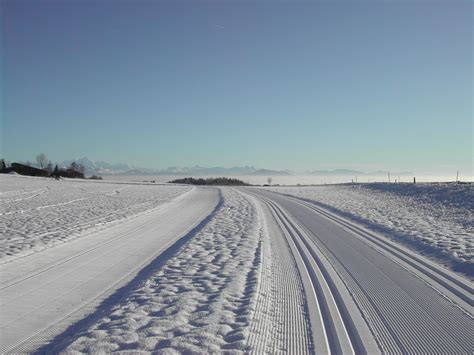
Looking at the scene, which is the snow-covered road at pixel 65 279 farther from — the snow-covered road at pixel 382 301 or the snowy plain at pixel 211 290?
the snow-covered road at pixel 382 301

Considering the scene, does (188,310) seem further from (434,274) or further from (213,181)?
(213,181)

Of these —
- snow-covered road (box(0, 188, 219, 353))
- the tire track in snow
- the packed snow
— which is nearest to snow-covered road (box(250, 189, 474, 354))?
the tire track in snow

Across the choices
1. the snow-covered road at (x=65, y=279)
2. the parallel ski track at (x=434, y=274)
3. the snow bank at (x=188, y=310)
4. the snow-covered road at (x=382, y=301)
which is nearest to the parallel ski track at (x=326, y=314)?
the snow-covered road at (x=382, y=301)

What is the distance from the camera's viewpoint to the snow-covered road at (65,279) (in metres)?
5.04

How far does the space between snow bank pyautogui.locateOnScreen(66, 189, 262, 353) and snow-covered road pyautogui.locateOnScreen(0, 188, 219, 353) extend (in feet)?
2.12

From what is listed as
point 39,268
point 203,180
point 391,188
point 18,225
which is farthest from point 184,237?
point 203,180

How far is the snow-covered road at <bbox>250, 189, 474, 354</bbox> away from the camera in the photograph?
4.56 meters

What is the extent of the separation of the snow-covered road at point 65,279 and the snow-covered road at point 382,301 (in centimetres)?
363

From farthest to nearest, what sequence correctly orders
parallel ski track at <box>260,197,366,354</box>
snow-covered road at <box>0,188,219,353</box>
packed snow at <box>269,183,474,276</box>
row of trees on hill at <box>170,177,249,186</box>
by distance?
row of trees on hill at <box>170,177,249,186</box> < packed snow at <box>269,183,474,276</box> < snow-covered road at <box>0,188,219,353</box> < parallel ski track at <box>260,197,366,354</box>

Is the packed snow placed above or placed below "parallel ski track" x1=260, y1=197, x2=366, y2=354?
above

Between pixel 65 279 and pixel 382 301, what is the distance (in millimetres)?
5957

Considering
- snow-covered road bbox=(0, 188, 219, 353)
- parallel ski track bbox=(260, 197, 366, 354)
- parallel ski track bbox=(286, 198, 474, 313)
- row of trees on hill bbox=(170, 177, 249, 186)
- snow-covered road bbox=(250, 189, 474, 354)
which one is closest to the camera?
parallel ski track bbox=(260, 197, 366, 354)

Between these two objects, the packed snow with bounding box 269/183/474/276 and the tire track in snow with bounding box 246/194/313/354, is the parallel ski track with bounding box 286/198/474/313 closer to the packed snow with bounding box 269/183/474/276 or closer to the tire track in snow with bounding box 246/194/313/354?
the packed snow with bounding box 269/183/474/276

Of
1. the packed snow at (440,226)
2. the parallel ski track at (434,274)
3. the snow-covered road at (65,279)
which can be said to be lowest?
the snow-covered road at (65,279)
